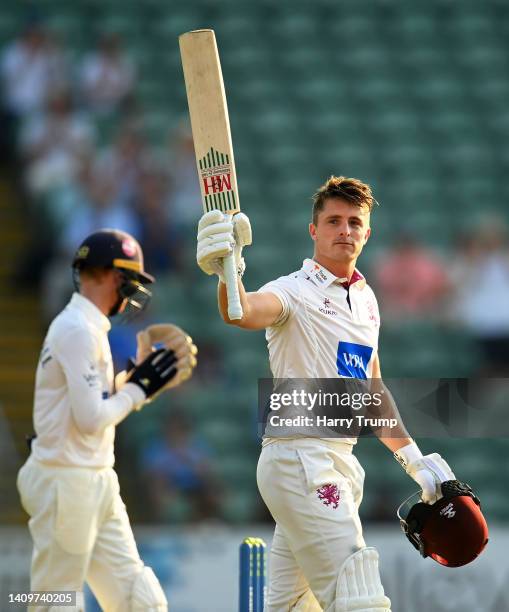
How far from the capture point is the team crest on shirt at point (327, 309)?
4.37 m

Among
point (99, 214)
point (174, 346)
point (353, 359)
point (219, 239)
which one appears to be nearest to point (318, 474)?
point (353, 359)

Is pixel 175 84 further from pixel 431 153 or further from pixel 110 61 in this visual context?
pixel 431 153

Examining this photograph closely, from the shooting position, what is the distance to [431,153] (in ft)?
34.5

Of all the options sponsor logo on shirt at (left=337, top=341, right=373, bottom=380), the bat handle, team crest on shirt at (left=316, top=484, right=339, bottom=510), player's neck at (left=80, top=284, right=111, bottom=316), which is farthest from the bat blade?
team crest on shirt at (left=316, top=484, right=339, bottom=510)

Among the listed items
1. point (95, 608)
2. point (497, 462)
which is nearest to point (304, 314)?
point (95, 608)

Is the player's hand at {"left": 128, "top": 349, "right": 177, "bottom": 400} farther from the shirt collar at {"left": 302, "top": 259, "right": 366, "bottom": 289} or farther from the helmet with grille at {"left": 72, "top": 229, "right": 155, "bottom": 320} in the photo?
the shirt collar at {"left": 302, "top": 259, "right": 366, "bottom": 289}

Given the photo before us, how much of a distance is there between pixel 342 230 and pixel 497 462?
4.63 metres

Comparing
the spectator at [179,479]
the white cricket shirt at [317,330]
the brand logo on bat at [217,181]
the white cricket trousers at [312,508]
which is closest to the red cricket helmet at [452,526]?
the white cricket trousers at [312,508]

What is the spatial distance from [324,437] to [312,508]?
248 millimetres

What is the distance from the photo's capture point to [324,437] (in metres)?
4.28

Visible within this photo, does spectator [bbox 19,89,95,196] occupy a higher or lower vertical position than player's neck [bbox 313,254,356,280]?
higher

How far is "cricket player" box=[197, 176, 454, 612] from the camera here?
4102 millimetres

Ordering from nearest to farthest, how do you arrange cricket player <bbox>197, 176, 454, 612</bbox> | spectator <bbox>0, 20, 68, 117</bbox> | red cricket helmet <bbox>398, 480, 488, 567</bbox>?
cricket player <bbox>197, 176, 454, 612</bbox>, red cricket helmet <bbox>398, 480, 488, 567</bbox>, spectator <bbox>0, 20, 68, 117</bbox>

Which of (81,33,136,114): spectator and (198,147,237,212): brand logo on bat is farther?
(81,33,136,114): spectator
